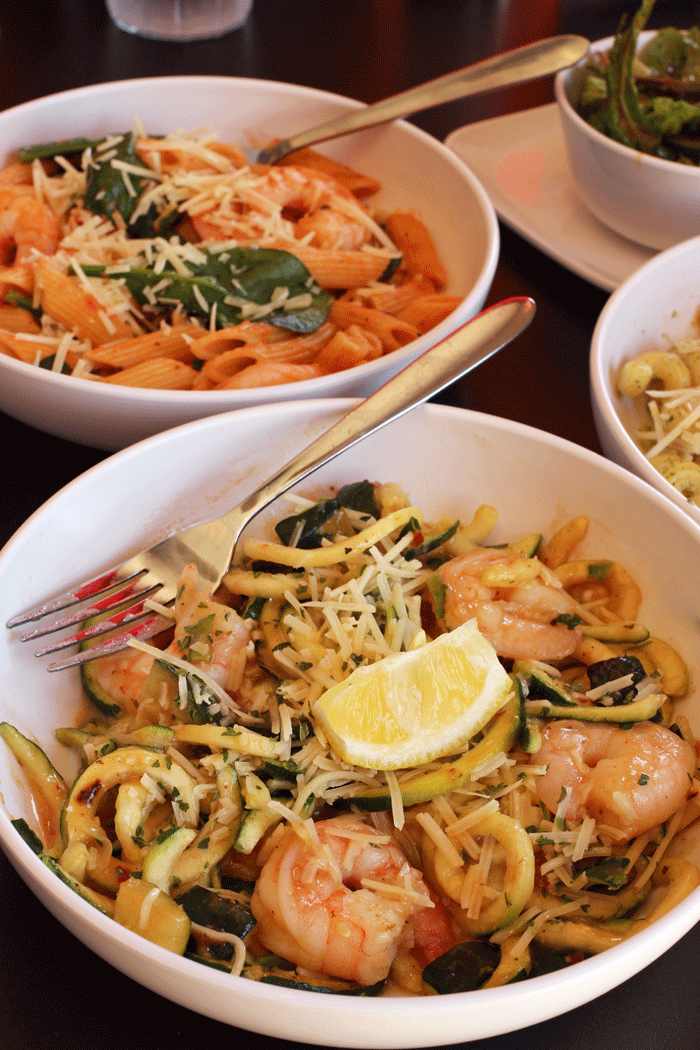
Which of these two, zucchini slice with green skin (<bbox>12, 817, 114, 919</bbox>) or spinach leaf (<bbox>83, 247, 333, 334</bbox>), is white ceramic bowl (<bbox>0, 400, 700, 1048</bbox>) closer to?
zucchini slice with green skin (<bbox>12, 817, 114, 919</bbox>)

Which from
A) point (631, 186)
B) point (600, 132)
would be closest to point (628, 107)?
point (600, 132)

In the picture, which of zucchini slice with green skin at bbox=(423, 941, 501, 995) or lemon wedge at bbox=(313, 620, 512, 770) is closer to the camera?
zucchini slice with green skin at bbox=(423, 941, 501, 995)

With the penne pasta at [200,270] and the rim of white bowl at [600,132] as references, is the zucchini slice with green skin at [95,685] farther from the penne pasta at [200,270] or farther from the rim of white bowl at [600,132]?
the rim of white bowl at [600,132]

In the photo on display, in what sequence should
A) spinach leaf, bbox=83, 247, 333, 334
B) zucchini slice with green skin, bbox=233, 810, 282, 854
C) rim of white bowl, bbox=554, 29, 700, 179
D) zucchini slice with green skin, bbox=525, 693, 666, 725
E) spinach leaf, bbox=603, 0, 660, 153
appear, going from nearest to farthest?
zucchini slice with green skin, bbox=233, 810, 282, 854 → zucchini slice with green skin, bbox=525, 693, 666, 725 → spinach leaf, bbox=83, 247, 333, 334 → rim of white bowl, bbox=554, 29, 700, 179 → spinach leaf, bbox=603, 0, 660, 153

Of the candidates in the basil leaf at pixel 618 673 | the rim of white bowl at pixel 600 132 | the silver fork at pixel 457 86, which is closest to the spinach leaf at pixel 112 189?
the silver fork at pixel 457 86

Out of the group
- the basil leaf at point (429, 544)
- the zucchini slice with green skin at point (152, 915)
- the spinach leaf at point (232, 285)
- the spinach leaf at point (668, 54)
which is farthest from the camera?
the spinach leaf at point (668, 54)

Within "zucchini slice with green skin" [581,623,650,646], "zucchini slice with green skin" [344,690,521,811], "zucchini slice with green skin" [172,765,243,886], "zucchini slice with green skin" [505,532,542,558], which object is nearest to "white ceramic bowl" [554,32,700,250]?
"zucchini slice with green skin" [505,532,542,558]

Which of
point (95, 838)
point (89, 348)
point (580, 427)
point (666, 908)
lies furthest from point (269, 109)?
point (666, 908)
